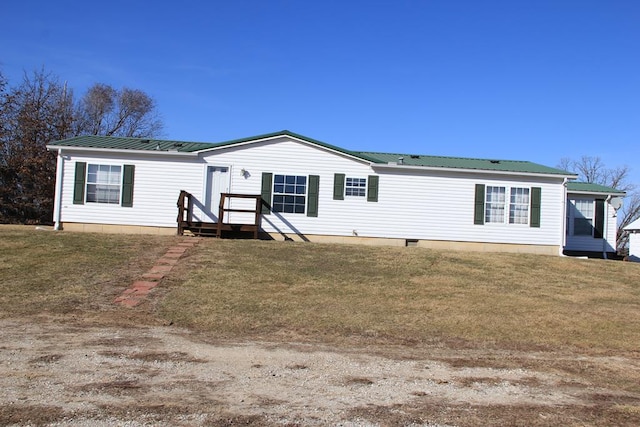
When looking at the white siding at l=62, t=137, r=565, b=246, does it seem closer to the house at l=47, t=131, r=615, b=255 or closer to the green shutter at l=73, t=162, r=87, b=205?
the house at l=47, t=131, r=615, b=255

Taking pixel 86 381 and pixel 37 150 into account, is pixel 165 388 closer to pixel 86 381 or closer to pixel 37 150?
pixel 86 381

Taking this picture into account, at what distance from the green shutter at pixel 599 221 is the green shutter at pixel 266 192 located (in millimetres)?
13274

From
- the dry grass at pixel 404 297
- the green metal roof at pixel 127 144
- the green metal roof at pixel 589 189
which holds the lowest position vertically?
the dry grass at pixel 404 297

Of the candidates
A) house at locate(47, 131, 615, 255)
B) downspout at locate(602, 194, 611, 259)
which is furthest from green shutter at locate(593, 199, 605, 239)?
house at locate(47, 131, 615, 255)

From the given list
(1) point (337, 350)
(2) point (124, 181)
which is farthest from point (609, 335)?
(2) point (124, 181)

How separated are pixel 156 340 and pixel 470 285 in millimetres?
7664

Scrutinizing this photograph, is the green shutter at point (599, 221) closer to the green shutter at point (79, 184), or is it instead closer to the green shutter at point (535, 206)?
the green shutter at point (535, 206)

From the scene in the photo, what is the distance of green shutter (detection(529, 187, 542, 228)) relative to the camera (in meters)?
19.0

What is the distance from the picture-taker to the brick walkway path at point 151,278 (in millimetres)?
10281

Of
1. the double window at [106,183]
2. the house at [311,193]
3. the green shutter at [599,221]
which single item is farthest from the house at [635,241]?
the double window at [106,183]

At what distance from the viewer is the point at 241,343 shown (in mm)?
7992

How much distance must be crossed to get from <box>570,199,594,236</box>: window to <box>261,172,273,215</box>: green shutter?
40.5 feet

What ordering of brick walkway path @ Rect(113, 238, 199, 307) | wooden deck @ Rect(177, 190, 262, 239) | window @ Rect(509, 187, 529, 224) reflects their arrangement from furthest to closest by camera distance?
window @ Rect(509, 187, 529, 224)
wooden deck @ Rect(177, 190, 262, 239)
brick walkway path @ Rect(113, 238, 199, 307)

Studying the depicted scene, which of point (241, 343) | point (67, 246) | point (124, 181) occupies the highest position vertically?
point (124, 181)
